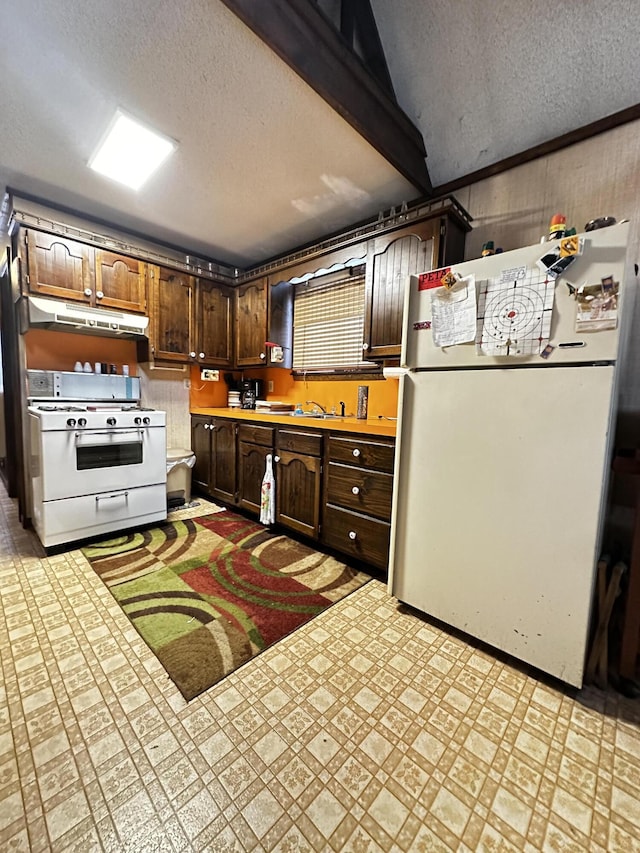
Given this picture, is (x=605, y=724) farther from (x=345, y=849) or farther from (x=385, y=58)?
(x=385, y=58)

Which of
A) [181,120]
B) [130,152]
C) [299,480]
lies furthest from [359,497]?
[130,152]

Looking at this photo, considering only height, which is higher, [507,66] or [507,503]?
[507,66]

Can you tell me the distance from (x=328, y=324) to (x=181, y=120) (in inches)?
62.8

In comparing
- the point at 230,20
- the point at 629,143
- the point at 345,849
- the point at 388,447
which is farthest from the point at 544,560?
the point at 230,20

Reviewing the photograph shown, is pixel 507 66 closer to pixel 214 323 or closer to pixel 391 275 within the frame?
pixel 391 275

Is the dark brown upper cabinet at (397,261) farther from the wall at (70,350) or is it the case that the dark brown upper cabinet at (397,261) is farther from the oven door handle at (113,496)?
the wall at (70,350)

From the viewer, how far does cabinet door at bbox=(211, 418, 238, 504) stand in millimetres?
2861

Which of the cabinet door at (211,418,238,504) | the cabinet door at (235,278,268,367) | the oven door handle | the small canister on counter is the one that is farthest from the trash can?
the small canister on counter

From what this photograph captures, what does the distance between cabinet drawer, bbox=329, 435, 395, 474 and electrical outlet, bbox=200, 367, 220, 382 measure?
1914mm

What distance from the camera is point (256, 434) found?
263 centimetres

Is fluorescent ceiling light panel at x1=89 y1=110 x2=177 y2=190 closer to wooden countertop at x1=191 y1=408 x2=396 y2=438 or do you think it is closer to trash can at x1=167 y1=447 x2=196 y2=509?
wooden countertop at x1=191 y1=408 x2=396 y2=438

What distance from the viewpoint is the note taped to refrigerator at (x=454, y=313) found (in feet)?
4.46

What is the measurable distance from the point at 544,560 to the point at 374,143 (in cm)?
209

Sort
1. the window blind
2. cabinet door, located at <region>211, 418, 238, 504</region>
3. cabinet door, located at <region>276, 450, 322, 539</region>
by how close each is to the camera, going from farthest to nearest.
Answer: cabinet door, located at <region>211, 418, 238, 504</region> → the window blind → cabinet door, located at <region>276, 450, 322, 539</region>
